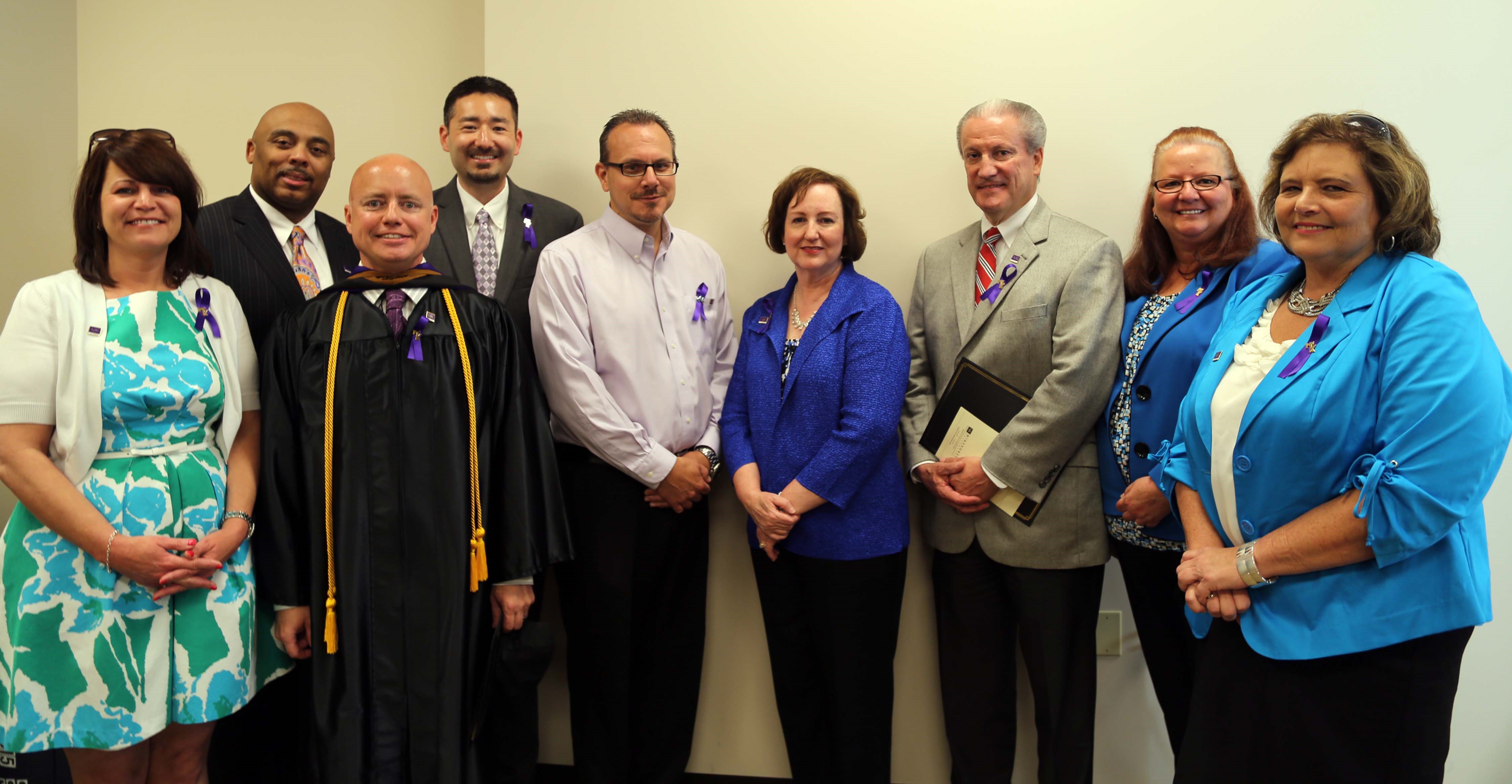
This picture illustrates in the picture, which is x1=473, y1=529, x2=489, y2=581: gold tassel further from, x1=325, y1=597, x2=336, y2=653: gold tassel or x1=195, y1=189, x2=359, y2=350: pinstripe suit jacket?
x1=195, y1=189, x2=359, y2=350: pinstripe suit jacket

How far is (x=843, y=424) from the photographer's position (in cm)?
228

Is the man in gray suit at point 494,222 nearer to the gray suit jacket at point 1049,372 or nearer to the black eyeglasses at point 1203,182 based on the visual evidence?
the gray suit jacket at point 1049,372

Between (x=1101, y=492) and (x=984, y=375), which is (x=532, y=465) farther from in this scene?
(x=1101, y=492)

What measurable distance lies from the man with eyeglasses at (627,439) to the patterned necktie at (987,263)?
85cm

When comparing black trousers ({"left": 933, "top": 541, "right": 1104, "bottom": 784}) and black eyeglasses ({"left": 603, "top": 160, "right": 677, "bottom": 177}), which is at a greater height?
black eyeglasses ({"left": 603, "top": 160, "right": 677, "bottom": 177})

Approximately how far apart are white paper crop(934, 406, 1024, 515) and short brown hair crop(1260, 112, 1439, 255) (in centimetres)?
100

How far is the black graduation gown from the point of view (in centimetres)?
193

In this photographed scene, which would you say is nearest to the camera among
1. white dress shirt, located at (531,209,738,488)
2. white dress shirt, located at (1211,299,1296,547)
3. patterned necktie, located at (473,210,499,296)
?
white dress shirt, located at (1211,299,1296,547)

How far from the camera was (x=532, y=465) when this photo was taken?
82.5 inches

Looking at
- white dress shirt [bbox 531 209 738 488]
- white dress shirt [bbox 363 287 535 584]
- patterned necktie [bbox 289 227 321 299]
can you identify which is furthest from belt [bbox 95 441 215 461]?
white dress shirt [bbox 531 209 738 488]

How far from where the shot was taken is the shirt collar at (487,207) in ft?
8.50

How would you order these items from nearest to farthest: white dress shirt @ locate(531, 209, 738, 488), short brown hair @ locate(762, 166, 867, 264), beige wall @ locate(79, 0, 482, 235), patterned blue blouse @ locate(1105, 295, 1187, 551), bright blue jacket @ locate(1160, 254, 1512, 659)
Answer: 1. bright blue jacket @ locate(1160, 254, 1512, 659)
2. patterned blue blouse @ locate(1105, 295, 1187, 551)
3. white dress shirt @ locate(531, 209, 738, 488)
4. short brown hair @ locate(762, 166, 867, 264)
5. beige wall @ locate(79, 0, 482, 235)

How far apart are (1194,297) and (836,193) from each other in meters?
1.02

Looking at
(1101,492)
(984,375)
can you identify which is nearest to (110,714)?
(984,375)
